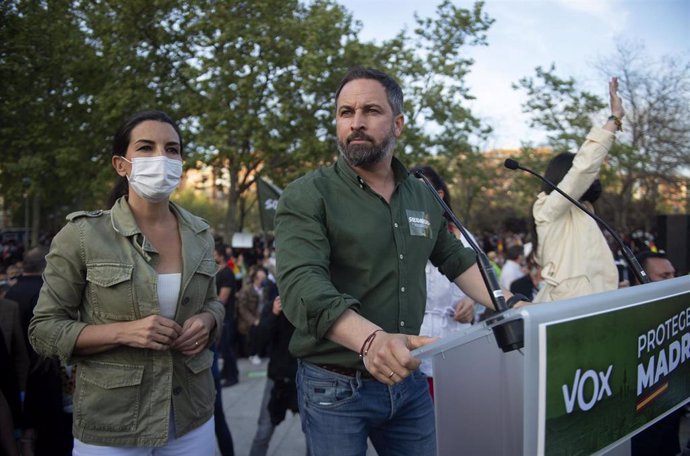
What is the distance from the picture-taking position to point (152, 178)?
2.58 meters

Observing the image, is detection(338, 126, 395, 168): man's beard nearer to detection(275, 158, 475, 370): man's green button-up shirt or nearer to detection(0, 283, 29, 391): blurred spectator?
detection(275, 158, 475, 370): man's green button-up shirt

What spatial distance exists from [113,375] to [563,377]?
1.77m

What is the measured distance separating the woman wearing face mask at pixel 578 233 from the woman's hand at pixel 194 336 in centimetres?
204

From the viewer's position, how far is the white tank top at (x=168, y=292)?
8.11ft

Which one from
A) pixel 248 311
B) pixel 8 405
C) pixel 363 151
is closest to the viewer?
pixel 363 151

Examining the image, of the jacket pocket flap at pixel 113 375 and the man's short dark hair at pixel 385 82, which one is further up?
the man's short dark hair at pixel 385 82

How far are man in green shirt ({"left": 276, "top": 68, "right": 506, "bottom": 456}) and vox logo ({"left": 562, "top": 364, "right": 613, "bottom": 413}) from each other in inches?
25.2

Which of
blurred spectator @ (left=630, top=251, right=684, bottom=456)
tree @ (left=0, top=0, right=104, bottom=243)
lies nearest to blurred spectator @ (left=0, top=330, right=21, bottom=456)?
blurred spectator @ (left=630, top=251, right=684, bottom=456)

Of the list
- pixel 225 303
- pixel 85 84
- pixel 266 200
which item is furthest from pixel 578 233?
pixel 85 84

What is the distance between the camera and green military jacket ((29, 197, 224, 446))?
7.54ft

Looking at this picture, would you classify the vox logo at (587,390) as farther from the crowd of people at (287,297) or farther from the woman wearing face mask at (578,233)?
the woman wearing face mask at (578,233)

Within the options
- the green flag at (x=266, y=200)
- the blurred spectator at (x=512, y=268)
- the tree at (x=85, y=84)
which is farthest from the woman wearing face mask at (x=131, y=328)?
the tree at (x=85, y=84)

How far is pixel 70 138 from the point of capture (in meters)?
17.9

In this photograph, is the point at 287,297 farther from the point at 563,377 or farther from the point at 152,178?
the point at 152,178
